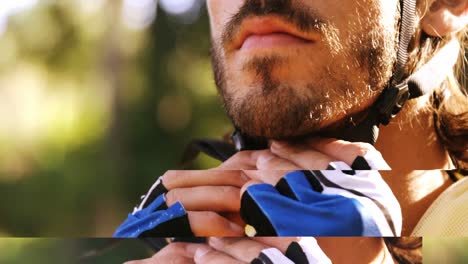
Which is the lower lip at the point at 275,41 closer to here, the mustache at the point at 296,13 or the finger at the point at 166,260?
the mustache at the point at 296,13

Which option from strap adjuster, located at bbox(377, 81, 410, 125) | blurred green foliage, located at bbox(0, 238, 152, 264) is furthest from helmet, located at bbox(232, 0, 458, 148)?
blurred green foliage, located at bbox(0, 238, 152, 264)

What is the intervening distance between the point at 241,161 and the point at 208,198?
3.0 inches

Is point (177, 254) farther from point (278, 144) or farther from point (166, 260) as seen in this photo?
point (278, 144)

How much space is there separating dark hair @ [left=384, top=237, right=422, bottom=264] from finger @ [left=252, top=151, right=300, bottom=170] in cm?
18

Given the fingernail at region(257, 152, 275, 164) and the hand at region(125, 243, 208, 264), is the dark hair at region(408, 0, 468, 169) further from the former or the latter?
the hand at region(125, 243, 208, 264)

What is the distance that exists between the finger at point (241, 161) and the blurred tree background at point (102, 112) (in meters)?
0.04

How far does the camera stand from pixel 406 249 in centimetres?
92

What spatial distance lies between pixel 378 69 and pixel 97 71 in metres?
0.44

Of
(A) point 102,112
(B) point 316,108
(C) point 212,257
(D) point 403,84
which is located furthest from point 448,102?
(A) point 102,112

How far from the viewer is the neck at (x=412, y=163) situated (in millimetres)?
916

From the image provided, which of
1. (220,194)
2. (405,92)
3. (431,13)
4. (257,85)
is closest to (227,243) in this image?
(220,194)

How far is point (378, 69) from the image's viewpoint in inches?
36.3

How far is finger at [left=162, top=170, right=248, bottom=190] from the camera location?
948 mm

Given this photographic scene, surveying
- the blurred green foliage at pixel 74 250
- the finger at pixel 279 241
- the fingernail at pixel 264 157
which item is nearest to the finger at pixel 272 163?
the fingernail at pixel 264 157
